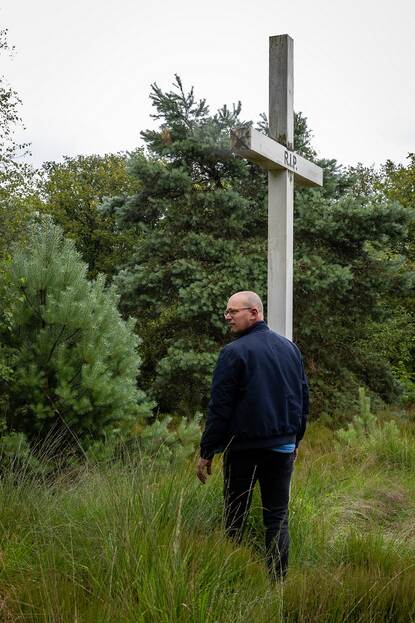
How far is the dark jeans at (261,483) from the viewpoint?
4367mm

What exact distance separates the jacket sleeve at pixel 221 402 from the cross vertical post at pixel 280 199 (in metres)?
1.64

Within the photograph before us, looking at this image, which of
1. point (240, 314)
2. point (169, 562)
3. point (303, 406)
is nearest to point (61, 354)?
point (240, 314)

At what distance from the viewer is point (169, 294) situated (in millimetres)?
11266

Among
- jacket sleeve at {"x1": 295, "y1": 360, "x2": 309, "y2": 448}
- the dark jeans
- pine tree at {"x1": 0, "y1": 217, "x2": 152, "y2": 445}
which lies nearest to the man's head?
jacket sleeve at {"x1": 295, "y1": 360, "x2": 309, "y2": 448}

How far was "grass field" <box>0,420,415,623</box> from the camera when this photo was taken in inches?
120

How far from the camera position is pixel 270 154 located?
5.66m

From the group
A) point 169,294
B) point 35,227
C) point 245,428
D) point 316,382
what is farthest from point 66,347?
point 316,382

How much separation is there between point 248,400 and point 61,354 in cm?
226

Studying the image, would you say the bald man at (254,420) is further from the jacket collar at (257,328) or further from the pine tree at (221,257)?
the pine tree at (221,257)

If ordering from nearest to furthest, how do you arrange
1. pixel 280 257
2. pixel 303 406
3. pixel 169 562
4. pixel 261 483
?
pixel 169 562 < pixel 261 483 < pixel 303 406 < pixel 280 257

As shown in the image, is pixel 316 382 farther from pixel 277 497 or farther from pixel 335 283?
pixel 277 497

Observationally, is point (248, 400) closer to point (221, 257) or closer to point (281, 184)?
point (281, 184)

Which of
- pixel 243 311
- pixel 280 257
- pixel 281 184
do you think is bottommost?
pixel 243 311

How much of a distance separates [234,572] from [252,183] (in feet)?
29.3
